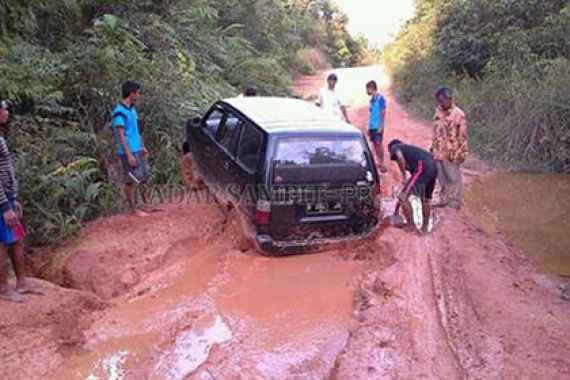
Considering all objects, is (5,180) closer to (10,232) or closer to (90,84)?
(10,232)

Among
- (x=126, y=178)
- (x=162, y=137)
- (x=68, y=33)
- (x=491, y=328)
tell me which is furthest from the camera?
(x=68, y=33)

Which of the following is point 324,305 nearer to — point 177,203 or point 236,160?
point 236,160

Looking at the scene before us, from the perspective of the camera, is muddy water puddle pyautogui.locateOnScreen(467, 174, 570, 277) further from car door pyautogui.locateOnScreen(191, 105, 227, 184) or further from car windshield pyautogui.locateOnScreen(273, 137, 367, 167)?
car door pyautogui.locateOnScreen(191, 105, 227, 184)

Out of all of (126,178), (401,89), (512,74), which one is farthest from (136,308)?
(401,89)

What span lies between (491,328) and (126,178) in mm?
4389

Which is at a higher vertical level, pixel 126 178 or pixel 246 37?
pixel 246 37

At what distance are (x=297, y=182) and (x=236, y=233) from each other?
119 cm

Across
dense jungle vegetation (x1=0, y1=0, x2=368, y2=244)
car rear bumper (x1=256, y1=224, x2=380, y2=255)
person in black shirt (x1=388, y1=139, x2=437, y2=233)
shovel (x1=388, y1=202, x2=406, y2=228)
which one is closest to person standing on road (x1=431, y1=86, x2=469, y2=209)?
person in black shirt (x1=388, y1=139, x2=437, y2=233)

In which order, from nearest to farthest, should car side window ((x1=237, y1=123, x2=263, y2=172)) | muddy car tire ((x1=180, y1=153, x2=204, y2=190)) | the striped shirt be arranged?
the striped shirt
car side window ((x1=237, y1=123, x2=263, y2=172))
muddy car tire ((x1=180, y1=153, x2=204, y2=190))

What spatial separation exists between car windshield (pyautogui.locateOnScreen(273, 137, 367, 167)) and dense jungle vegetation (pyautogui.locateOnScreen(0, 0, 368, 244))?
8.05 ft

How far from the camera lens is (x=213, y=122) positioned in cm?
794

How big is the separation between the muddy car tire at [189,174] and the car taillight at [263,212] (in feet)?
8.56

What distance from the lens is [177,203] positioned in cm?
822

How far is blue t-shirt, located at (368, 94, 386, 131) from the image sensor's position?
9.80 metres
